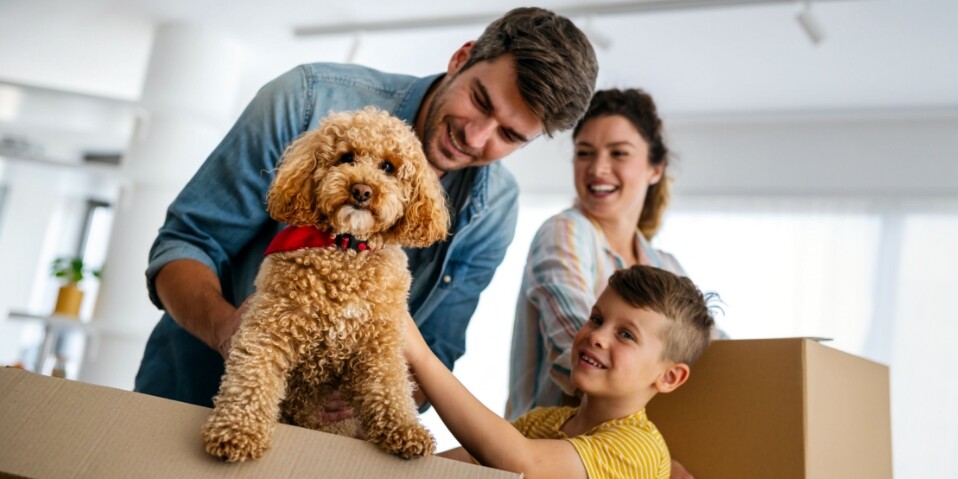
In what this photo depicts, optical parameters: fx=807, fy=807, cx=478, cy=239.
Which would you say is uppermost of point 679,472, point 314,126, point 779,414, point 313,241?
point 314,126

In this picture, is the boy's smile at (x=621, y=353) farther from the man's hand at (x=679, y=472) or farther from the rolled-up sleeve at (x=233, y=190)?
the rolled-up sleeve at (x=233, y=190)

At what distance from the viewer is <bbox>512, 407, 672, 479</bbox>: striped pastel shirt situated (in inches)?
46.0

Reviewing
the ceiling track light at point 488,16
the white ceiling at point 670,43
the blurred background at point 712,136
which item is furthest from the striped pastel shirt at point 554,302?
the blurred background at point 712,136

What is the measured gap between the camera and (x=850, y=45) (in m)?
4.01

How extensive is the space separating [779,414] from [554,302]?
1.52 ft

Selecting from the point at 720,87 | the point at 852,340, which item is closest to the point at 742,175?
the point at 720,87

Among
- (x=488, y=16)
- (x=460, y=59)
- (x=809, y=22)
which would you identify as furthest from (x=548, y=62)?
(x=488, y=16)

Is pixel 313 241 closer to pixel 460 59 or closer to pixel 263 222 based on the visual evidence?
pixel 263 222

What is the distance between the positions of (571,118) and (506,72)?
0.45 ft

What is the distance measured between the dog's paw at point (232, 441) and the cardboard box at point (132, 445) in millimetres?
11

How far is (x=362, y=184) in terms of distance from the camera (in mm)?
979

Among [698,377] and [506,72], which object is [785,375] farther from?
[506,72]

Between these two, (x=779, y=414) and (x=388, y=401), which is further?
(x=779, y=414)

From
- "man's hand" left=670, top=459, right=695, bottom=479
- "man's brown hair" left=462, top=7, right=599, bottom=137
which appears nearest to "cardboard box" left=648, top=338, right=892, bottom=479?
"man's hand" left=670, top=459, right=695, bottom=479
